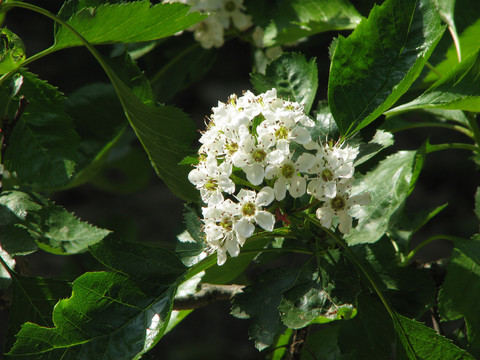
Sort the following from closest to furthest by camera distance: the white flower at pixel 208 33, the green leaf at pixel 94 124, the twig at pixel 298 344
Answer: the twig at pixel 298 344 → the green leaf at pixel 94 124 → the white flower at pixel 208 33

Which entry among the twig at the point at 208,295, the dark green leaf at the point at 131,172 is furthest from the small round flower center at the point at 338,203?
the dark green leaf at the point at 131,172

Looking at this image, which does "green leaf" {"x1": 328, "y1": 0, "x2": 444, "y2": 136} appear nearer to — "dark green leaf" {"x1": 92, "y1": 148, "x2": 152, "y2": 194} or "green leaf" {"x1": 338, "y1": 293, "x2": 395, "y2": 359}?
"green leaf" {"x1": 338, "y1": 293, "x2": 395, "y2": 359}

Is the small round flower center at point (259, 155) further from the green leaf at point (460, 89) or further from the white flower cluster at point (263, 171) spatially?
the green leaf at point (460, 89)

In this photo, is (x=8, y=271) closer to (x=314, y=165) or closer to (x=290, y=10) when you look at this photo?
Answer: (x=314, y=165)

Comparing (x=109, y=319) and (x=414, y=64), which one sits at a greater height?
(x=414, y=64)

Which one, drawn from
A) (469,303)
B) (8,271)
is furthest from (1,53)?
(469,303)

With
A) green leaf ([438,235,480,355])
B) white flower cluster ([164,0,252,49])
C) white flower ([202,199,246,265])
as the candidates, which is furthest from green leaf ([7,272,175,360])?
white flower cluster ([164,0,252,49])

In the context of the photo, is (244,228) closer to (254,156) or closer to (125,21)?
(254,156)

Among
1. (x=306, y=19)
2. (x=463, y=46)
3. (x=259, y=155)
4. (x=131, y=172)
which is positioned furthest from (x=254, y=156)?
(x=131, y=172)
